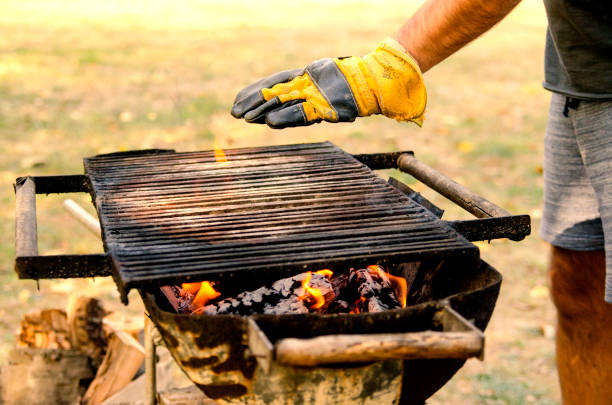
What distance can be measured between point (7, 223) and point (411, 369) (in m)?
Answer: 4.15

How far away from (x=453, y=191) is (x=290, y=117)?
63 cm

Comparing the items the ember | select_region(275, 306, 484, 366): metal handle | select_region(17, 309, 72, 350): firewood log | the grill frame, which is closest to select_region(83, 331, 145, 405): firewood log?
select_region(17, 309, 72, 350): firewood log

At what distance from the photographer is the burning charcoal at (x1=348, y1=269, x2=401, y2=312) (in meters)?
2.08

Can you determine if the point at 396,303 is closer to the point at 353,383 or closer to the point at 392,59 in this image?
the point at 353,383

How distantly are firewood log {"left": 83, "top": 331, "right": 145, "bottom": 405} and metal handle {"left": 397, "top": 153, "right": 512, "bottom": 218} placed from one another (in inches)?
54.9

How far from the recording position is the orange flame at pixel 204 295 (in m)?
2.13

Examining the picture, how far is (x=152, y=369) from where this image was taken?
2.33 metres

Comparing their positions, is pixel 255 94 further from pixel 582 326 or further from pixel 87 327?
Result: pixel 582 326

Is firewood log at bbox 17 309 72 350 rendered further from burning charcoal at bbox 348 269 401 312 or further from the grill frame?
burning charcoal at bbox 348 269 401 312

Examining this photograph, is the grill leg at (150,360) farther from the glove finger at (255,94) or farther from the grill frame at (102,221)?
the glove finger at (255,94)

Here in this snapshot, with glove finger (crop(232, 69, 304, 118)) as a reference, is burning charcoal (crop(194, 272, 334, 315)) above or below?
below

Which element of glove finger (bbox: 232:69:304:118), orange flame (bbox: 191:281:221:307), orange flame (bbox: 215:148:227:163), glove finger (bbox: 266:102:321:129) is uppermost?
glove finger (bbox: 232:69:304:118)

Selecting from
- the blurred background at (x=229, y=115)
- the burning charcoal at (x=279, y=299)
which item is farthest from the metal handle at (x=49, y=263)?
the blurred background at (x=229, y=115)

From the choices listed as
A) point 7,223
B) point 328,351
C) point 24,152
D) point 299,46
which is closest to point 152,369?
point 328,351
